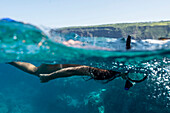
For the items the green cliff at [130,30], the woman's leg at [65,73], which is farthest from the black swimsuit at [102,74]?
the green cliff at [130,30]

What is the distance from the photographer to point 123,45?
9430 mm

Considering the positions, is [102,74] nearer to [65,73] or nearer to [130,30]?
[65,73]

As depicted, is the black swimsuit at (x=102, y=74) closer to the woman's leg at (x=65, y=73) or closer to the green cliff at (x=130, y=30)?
the woman's leg at (x=65, y=73)

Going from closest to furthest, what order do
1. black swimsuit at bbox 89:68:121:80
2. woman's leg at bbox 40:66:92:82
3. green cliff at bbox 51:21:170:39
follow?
1. woman's leg at bbox 40:66:92:82
2. black swimsuit at bbox 89:68:121:80
3. green cliff at bbox 51:21:170:39

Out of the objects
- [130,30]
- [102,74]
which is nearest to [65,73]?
[102,74]

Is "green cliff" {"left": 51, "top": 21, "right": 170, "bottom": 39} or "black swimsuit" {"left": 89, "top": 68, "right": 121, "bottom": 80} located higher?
"green cliff" {"left": 51, "top": 21, "right": 170, "bottom": 39}

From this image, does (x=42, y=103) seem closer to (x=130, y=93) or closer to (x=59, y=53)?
(x=130, y=93)

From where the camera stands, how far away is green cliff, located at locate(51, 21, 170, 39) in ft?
386

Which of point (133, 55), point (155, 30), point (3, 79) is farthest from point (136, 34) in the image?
point (133, 55)

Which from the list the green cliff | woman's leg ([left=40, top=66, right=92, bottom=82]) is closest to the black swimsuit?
woman's leg ([left=40, top=66, right=92, bottom=82])

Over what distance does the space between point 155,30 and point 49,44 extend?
12445 cm

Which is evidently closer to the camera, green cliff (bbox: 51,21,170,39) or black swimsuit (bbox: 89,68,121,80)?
black swimsuit (bbox: 89,68,121,80)

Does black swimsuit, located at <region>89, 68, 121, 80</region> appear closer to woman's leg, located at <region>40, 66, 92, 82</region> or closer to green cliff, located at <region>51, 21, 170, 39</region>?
woman's leg, located at <region>40, 66, 92, 82</region>

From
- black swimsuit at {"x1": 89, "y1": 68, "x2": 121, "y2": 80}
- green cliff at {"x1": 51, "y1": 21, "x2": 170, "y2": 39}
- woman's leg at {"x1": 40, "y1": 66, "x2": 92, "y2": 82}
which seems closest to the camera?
woman's leg at {"x1": 40, "y1": 66, "x2": 92, "y2": 82}
